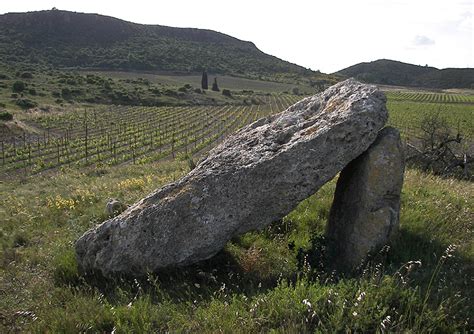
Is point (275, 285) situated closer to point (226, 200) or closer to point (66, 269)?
point (226, 200)

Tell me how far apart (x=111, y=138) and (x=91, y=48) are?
140m

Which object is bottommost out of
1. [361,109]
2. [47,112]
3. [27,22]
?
[47,112]

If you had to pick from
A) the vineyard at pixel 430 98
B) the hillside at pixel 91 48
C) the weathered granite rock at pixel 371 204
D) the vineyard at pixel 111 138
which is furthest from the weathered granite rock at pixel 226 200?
the hillside at pixel 91 48

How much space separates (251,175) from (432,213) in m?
3.38

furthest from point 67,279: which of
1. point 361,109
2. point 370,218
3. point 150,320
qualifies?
point 361,109

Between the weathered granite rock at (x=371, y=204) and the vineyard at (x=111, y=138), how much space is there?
91.7ft

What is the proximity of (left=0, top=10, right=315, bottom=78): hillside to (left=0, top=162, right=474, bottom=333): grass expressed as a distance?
5626 inches

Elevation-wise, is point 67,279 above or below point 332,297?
below

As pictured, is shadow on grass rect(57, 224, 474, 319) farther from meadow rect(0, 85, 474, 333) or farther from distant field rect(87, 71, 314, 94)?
distant field rect(87, 71, 314, 94)

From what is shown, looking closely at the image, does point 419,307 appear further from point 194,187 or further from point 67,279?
point 67,279

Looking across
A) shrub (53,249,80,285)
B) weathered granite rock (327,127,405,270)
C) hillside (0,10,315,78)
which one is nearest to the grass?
shrub (53,249,80,285)

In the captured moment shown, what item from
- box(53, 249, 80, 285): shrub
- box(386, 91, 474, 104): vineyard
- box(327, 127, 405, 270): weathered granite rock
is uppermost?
box(386, 91, 474, 104): vineyard

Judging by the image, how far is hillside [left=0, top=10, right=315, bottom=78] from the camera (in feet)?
488

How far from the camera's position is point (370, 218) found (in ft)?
20.8
